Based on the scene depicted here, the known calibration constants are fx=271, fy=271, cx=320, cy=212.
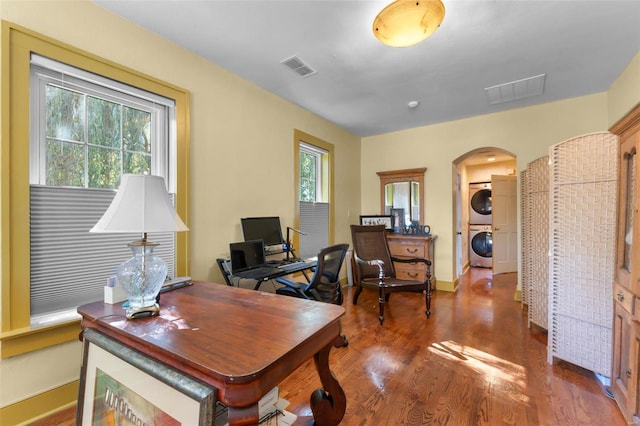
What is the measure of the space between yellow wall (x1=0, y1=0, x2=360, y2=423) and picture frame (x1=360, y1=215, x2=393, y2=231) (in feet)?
5.46

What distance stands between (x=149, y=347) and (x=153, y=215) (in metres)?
0.58

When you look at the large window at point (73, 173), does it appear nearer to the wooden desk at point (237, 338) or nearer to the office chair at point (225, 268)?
the wooden desk at point (237, 338)

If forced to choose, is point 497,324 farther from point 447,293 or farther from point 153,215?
point 153,215

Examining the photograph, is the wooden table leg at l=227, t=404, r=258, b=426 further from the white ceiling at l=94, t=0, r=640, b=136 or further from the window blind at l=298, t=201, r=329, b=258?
the window blind at l=298, t=201, r=329, b=258

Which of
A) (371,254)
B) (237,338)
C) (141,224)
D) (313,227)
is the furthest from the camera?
(313,227)

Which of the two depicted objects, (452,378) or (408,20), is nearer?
(408,20)

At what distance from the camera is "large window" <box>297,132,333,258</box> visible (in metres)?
3.84

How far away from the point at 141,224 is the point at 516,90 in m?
3.95

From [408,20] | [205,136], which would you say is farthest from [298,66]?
[408,20]

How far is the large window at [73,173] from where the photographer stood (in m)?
1.68

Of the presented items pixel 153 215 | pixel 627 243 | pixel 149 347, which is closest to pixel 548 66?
pixel 627 243

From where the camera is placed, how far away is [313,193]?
13.8ft

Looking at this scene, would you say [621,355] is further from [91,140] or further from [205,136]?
[91,140]

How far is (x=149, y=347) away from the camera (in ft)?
3.37
